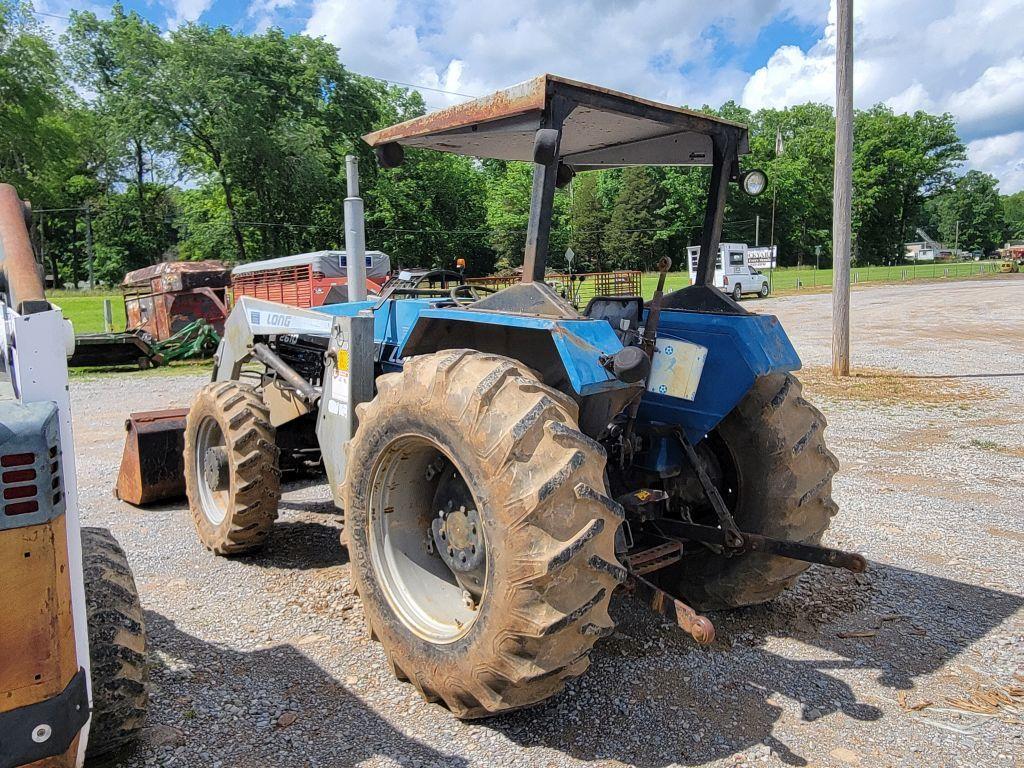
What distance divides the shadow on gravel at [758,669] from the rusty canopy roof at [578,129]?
8.10ft

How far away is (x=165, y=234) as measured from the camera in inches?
2051

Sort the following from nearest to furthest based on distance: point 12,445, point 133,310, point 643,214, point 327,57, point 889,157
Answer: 1. point 12,445
2. point 133,310
3. point 327,57
4. point 643,214
5. point 889,157

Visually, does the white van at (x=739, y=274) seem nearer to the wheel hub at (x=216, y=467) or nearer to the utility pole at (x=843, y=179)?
the utility pole at (x=843, y=179)

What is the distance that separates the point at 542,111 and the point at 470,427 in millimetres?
1365

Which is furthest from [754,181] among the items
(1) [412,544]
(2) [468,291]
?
(1) [412,544]

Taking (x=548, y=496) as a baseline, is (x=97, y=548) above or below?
below

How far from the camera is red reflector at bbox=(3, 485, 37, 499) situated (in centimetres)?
189

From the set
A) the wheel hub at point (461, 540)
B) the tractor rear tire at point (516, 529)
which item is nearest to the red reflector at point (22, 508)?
the tractor rear tire at point (516, 529)

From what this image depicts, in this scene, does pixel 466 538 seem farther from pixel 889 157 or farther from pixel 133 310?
pixel 889 157

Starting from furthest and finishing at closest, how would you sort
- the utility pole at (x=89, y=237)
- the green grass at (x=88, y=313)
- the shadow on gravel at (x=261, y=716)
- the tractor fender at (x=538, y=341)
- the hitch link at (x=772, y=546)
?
1. the utility pole at (x=89, y=237)
2. the green grass at (x=88, y=313)
3. the hitch link at (x=772, y=546)
4. the tractor fender at (x=538, y=341)
5. the shadow on gravel at (x=261, y=716)

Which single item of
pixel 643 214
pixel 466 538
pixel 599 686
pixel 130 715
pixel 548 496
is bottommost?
pixel 599 686

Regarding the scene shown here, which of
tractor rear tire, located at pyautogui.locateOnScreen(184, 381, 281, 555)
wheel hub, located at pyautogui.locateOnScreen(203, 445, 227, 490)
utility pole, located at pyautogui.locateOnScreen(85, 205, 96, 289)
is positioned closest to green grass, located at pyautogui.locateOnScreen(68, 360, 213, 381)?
tractor rear tire, located at pyautogui.locateOnScreen(184, 381, 281, 555)

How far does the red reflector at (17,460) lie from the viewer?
74.0 inches

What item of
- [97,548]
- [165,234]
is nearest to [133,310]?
[97,548]
